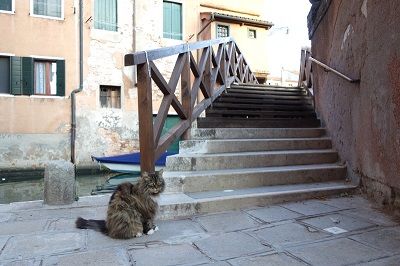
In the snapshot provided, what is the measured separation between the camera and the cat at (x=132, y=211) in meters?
2.71

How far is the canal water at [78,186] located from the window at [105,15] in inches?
254

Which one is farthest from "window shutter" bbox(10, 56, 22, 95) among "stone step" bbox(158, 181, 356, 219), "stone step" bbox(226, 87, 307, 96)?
"stone step" bbox(158, 181, 356, 219)

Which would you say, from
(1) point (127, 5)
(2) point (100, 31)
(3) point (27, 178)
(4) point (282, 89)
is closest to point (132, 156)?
(3) point (27, 178)

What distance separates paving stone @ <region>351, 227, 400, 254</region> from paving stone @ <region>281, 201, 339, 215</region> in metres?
0.63

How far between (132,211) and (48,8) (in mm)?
13712

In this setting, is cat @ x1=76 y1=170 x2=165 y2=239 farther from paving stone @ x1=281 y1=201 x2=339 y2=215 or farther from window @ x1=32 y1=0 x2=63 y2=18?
window @ x1=32 y1=0 x2=63 y2=18

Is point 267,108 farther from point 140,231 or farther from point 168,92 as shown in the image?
point 140,231

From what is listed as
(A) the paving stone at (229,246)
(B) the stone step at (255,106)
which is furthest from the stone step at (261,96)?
(A) the paving stone at (229,246)

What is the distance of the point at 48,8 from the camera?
1393cm

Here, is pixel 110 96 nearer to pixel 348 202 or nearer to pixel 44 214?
pixel 44 214

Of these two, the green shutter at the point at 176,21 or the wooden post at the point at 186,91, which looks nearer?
the wooden post at the point at 186,91

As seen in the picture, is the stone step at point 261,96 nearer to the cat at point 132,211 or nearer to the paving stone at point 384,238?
the cat at point 132,211

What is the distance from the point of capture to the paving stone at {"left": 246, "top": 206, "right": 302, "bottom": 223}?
3174 millimetres

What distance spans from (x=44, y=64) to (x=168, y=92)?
457 inches
